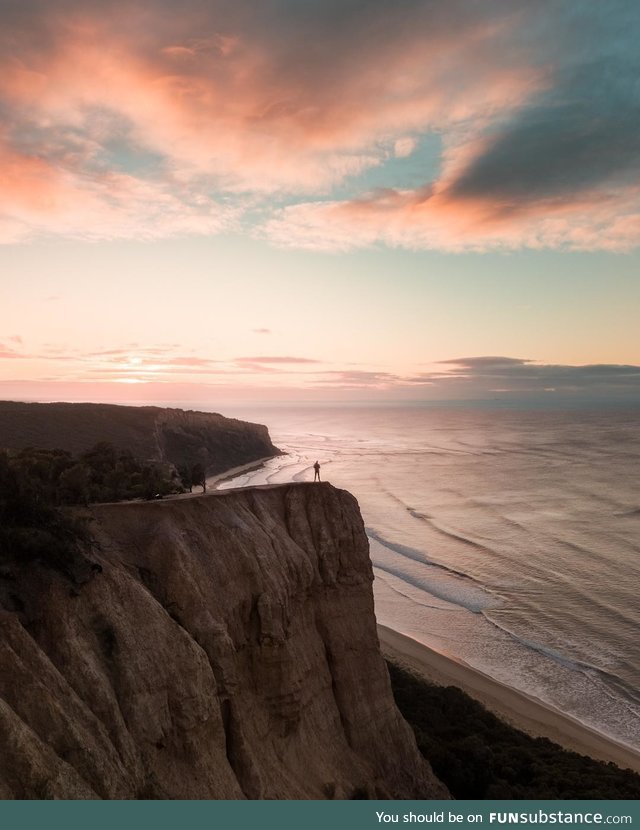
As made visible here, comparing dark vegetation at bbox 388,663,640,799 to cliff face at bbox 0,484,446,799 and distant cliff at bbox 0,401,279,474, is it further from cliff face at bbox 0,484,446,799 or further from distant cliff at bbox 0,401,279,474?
distant cliff at bbox 0,401,279,474

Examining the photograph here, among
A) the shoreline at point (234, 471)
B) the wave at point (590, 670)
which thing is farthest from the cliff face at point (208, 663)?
the shoreline at point (234, 471)

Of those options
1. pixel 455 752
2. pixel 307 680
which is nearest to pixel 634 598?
pixel 455 752

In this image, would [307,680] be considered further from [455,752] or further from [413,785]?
[455,752]

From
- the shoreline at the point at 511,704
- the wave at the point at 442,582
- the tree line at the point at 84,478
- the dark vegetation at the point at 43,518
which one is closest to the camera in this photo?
the dark vegetation at the point at 43,518

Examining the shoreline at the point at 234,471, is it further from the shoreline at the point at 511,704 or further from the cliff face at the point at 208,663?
the cliff face at the point at 208,663

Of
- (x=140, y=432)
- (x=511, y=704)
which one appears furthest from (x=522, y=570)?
(x=140, y=432)

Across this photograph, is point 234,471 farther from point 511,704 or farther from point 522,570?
point 511,704
